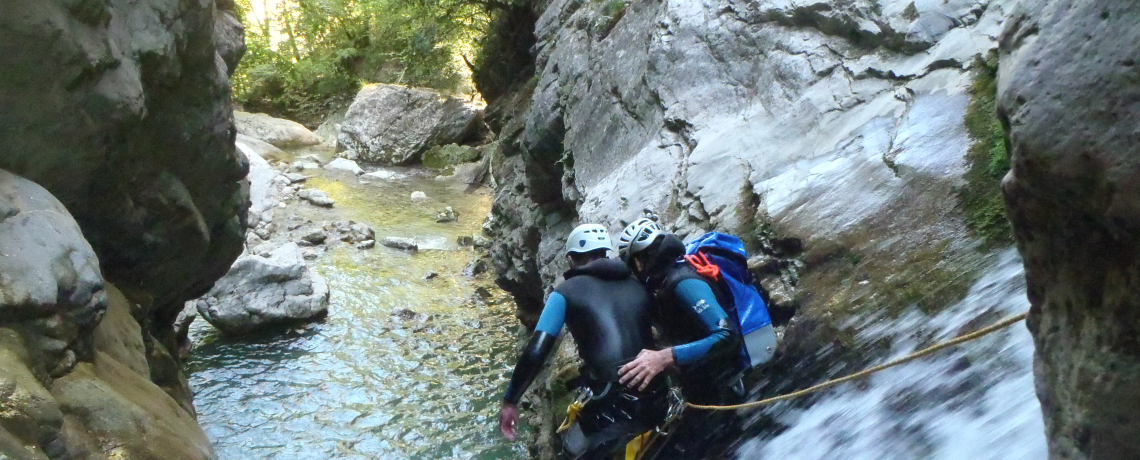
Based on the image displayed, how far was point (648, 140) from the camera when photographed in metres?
8.51

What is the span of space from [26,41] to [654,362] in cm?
422

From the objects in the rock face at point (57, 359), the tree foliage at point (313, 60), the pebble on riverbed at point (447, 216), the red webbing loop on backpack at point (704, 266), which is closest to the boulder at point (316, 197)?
the pebble on riverbed at point (447, 216)

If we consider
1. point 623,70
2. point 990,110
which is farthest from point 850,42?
point 623,70

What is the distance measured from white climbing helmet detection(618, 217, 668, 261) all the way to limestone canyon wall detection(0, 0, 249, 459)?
292cm

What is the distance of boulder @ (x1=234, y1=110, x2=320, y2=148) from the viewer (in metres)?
27.4

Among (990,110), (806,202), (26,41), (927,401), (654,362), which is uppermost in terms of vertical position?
(26,41)

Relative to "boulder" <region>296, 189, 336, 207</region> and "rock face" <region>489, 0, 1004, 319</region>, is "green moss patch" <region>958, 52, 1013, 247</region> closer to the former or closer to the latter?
"rock face" <region>489, 0, 1004, 319</region>

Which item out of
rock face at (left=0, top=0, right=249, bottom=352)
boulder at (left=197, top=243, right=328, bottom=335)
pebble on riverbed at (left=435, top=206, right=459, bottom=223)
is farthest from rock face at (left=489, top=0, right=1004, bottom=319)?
pebble on riverbed at (left=435, top=206, right=459, bottom=223)

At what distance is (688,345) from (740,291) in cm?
63

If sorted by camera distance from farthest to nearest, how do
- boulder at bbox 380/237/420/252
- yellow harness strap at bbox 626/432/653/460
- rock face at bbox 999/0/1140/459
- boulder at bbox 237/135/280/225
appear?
boulder at bbox 237/135/280/225 < boulder at bbox 380/237/420/252 < yellow harness strap at bbox 626/432/653/460 < rock face at bbox 999/0/1140/459

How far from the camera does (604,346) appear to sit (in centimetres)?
483

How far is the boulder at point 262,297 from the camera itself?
1221cm

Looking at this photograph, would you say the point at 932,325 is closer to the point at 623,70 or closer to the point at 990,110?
the point at 990,110

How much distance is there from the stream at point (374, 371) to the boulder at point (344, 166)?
892cm
